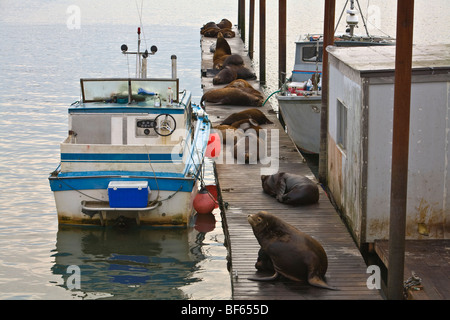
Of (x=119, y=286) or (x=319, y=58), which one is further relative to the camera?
(x=319, y=58)

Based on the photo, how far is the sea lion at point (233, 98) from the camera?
825 inches

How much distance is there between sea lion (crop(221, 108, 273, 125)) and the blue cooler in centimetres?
660

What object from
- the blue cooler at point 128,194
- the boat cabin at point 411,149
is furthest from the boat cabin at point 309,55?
the boat cabin at point 411,149

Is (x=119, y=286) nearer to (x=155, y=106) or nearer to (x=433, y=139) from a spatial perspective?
(x=155, y=106)

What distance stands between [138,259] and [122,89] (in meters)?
3.35

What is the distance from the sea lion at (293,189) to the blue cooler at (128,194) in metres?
2.32

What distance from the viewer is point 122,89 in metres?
13.5

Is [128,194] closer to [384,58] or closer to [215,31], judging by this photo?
[384,58]

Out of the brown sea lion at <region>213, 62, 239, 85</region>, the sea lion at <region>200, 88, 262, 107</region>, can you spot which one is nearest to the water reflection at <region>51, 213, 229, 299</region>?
the sea lion at <region>200, 88, 262, 107</region>

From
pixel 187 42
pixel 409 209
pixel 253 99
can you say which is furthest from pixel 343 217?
pixel 187 42

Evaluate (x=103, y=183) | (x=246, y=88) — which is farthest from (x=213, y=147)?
(x=246, y=88)

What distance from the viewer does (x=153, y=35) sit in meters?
50.8

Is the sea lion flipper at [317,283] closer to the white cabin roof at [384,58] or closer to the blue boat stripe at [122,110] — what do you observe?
the white cabin roof at [384,58]

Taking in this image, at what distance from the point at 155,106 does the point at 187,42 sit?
116ft
